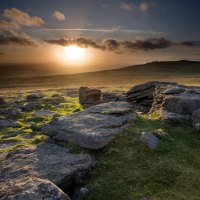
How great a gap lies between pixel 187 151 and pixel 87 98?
24.9 meters

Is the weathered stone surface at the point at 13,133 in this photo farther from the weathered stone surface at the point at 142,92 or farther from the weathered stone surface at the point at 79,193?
the weathered stone surface at the point at 79,193

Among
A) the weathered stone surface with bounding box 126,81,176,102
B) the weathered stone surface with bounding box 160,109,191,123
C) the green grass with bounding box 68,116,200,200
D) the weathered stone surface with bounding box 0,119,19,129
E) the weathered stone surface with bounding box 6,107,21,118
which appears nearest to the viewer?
the green grass with bounding box 68,116,200,200

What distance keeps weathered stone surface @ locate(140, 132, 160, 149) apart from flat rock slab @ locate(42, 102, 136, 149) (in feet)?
4.60

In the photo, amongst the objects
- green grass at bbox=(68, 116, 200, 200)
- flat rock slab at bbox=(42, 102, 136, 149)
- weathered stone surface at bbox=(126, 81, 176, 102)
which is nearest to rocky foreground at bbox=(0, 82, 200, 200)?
flat rock slab at bbox=(42, 102, 136, 149)

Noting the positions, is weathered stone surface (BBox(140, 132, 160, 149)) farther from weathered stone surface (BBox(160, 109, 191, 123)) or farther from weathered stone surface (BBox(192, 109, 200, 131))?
weathered stone surface (BBox(192, 109, 200, 131))

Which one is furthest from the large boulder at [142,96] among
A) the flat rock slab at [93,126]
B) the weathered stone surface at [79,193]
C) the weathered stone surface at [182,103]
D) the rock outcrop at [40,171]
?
the weathered stone surface at [79,193]

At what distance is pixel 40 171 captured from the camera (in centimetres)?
1309

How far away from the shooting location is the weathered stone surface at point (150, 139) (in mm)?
15370

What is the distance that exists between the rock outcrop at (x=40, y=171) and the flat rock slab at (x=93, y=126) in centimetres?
96

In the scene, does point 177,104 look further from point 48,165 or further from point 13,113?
point 13,113

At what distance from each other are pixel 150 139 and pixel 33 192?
293 inches

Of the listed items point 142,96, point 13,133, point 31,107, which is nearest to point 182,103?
point 142,96

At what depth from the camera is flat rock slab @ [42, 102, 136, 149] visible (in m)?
15.5

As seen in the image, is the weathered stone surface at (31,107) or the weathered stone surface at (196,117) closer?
the weathered stone surface at (196,117)
